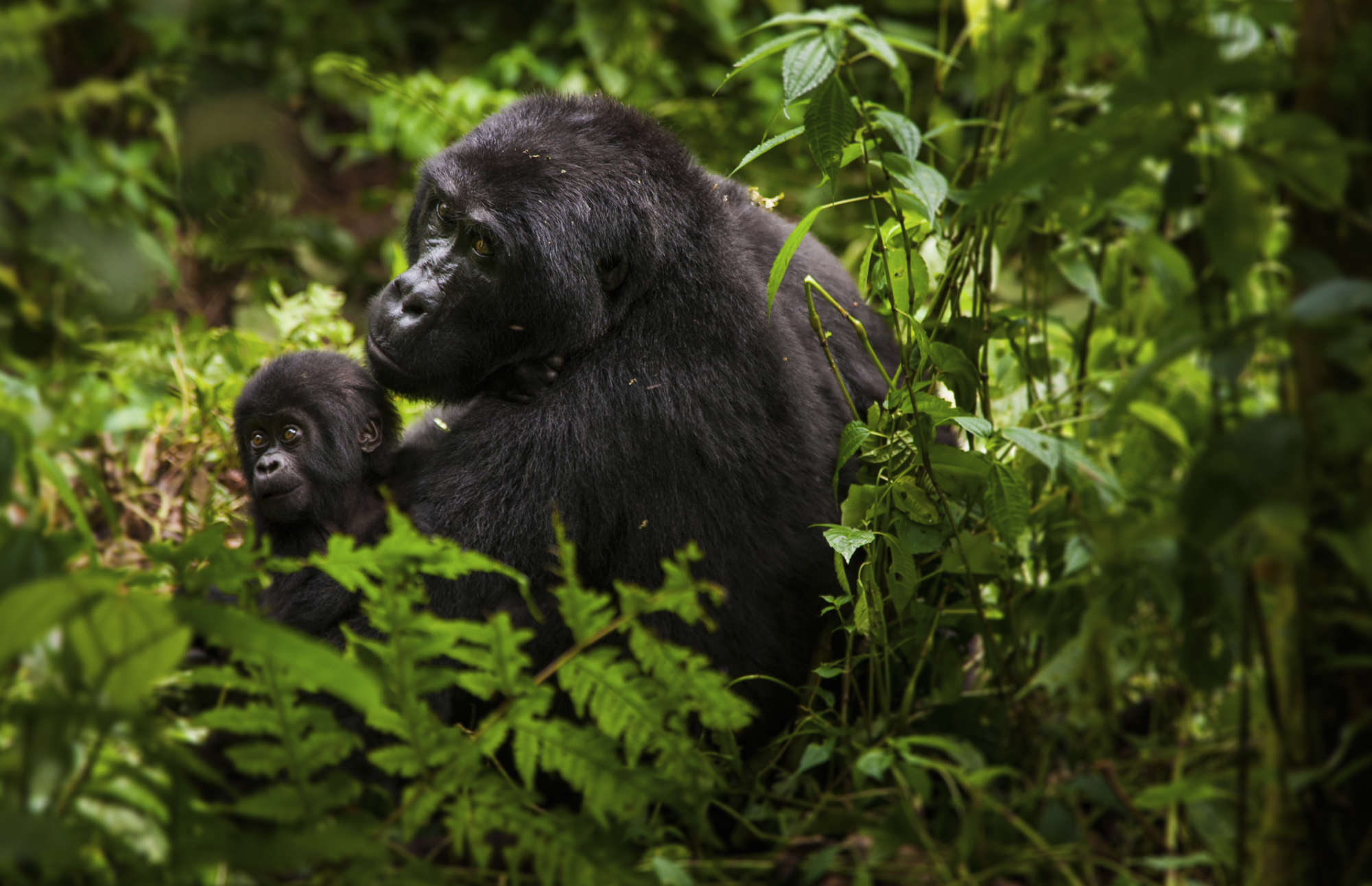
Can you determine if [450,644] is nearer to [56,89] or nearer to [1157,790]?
[1157,790]

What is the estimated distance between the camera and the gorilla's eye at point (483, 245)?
9.04 ft

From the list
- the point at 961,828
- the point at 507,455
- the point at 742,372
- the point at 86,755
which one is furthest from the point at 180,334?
the point at 961,828

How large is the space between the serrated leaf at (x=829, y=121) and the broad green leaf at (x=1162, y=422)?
709 millimetres

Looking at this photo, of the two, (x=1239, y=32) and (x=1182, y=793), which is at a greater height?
(x=1239, y=32)

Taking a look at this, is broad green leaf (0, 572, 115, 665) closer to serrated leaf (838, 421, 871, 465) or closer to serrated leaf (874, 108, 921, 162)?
serrated leaf (838, 421, 871, 465)

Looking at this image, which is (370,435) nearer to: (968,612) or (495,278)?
(495,278)

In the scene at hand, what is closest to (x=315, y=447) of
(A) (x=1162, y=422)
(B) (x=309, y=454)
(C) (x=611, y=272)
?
(B) (x=309, y=454)

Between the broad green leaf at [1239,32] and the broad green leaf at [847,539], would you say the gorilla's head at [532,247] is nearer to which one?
the broad green leaf at [847,539]

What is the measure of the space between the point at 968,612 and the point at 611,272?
113cm

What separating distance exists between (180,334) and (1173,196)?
3457mm

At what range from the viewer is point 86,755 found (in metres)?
1.56

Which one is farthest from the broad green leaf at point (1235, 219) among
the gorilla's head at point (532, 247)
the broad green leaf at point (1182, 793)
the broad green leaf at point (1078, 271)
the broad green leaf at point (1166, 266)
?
the gorilla's head at point (532, 247)

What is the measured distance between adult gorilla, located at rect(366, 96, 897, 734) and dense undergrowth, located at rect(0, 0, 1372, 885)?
5.9 inches

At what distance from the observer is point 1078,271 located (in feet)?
8.62
